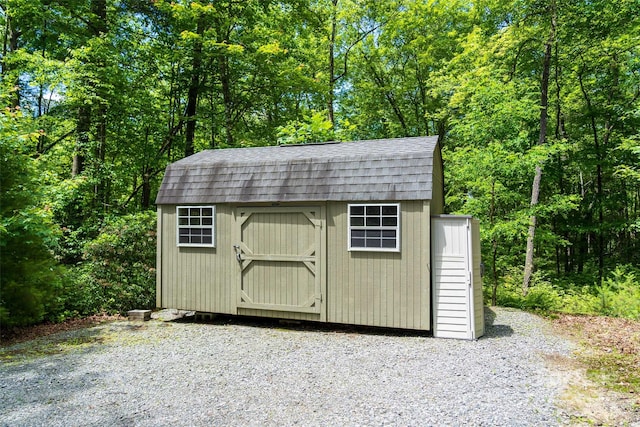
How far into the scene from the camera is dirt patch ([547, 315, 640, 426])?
375 centimetres

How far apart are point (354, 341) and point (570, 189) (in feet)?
45.3

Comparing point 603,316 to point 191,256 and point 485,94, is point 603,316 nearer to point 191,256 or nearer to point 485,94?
point 485,94

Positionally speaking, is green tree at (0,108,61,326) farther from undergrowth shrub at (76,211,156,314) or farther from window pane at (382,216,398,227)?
→ window pane at (382,216,398,227)

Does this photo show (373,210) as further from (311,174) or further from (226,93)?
(226,93)

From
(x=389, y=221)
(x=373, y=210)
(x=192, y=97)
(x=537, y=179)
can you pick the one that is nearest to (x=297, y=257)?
(x=373, y=210)

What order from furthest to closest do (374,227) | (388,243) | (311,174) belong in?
(311,174) → (374,227) → (388,243)

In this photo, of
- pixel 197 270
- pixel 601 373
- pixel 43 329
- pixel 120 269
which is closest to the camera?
pixel 601 373

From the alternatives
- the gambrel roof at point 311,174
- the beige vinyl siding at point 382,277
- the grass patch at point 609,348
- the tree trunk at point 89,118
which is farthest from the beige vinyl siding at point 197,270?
the grass patch at point 609,348

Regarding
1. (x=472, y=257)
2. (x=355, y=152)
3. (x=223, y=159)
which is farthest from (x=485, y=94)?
(x=223, y=159)

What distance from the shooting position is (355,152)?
742cm

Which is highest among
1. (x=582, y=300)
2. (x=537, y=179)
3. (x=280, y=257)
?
(x=537, y=179)

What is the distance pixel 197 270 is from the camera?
25.8 ft

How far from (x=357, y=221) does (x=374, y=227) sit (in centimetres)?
31

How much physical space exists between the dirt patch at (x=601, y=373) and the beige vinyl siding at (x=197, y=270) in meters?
5.33
